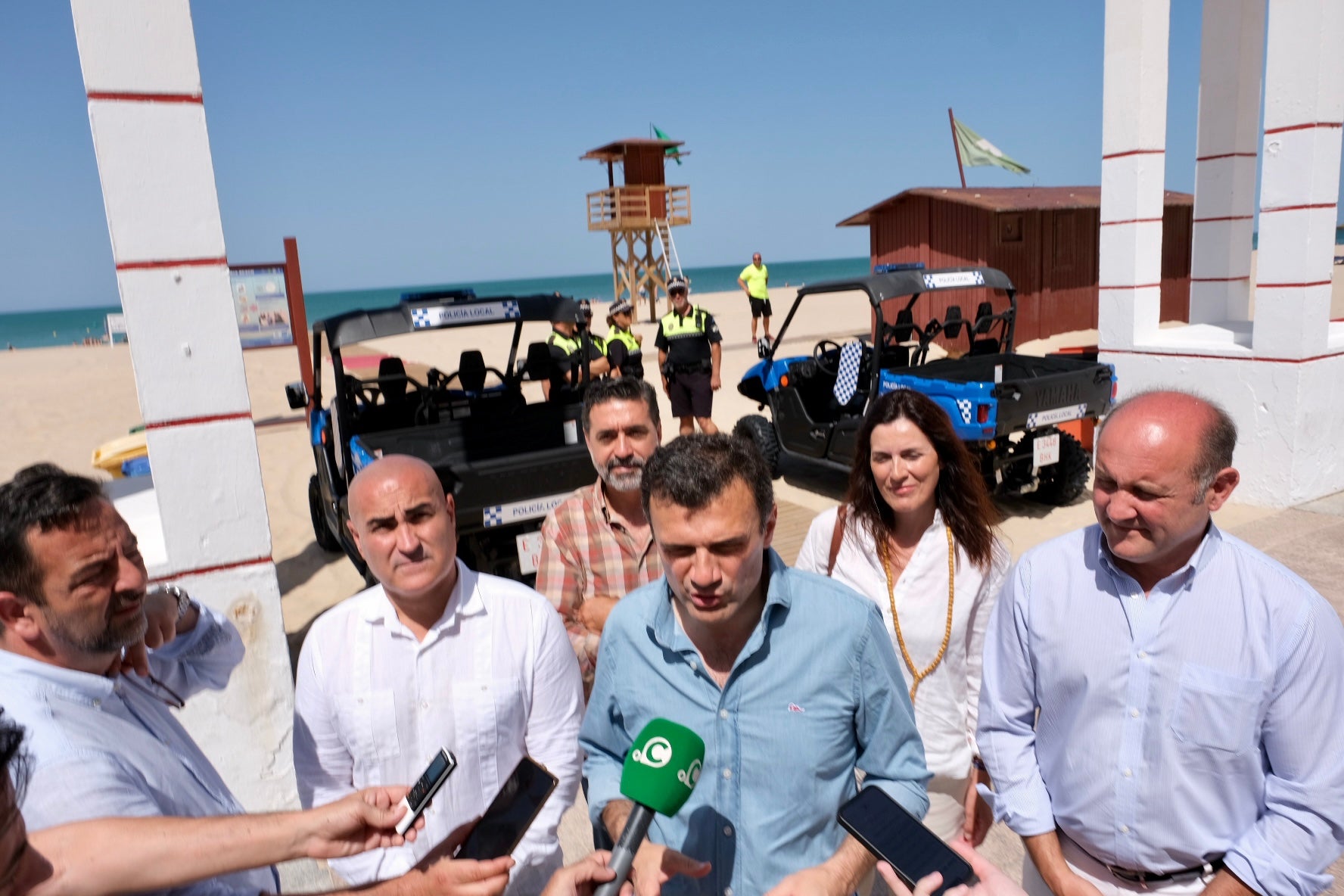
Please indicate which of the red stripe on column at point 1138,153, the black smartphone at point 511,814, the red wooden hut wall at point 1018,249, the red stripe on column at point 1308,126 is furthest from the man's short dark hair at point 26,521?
the red wooden hut wall at point 1018,249

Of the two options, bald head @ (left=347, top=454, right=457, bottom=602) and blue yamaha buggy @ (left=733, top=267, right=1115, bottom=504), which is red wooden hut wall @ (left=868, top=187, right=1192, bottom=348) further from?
bald head @ (left=347, top=454, right=457, bottom=602)

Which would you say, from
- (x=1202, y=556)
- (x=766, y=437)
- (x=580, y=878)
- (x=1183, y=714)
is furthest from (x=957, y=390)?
(x=580, y=878)

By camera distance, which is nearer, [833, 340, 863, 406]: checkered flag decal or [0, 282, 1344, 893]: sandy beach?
[0, 282, 1344, 893]: sandy beach

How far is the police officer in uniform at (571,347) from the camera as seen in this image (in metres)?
6.09

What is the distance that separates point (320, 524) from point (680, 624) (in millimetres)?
6017

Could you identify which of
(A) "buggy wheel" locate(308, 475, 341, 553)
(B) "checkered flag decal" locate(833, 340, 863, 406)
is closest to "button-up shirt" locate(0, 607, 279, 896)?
(A) "buggy wheel" locate(308, 475, 341, 553)

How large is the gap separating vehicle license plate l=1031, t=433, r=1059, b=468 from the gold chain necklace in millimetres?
4443

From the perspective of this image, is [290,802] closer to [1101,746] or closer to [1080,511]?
[1101,746]

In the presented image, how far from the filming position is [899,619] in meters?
2.46

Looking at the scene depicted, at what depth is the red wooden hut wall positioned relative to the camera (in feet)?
55.9

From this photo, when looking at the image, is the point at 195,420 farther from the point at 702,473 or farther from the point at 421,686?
the point at 702,473

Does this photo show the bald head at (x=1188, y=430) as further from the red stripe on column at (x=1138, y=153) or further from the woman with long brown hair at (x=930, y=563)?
the red stripe on column at (x=1138, y=153)

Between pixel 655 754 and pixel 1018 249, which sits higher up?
pixel 1018 249

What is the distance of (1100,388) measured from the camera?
22.9 ft
